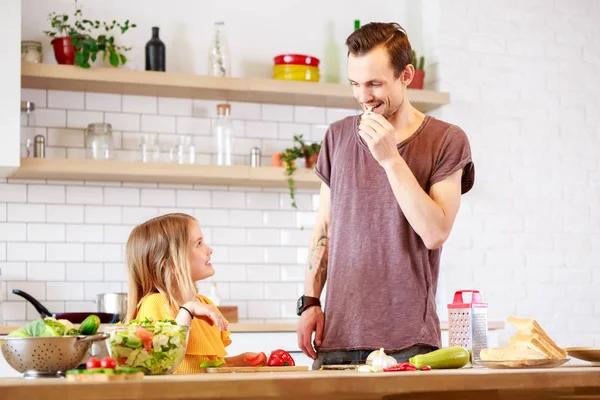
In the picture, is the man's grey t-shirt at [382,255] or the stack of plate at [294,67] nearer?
the man's grey t-shirt at [382,255]

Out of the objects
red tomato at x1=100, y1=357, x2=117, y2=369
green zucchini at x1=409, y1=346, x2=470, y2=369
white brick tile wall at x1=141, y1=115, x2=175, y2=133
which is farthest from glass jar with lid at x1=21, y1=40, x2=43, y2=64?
red tomato at x1=100, y1=357, x2=117, y2=369

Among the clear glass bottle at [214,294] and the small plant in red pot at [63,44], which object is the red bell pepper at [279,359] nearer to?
the clear glass bottle at [214,294]

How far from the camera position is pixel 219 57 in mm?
5023

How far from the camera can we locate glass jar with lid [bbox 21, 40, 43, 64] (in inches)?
186

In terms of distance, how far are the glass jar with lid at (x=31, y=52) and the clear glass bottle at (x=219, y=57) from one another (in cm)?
89

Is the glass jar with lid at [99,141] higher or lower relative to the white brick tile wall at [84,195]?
higher

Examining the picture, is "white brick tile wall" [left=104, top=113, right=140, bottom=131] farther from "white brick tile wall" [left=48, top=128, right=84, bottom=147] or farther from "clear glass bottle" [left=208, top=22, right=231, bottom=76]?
"clear glass bottle" [left=208, top=22, right=231, bottom=76]

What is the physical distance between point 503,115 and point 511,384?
12.8 feet

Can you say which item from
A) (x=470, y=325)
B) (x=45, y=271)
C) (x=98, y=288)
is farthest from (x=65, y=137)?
(x=470, y=325)

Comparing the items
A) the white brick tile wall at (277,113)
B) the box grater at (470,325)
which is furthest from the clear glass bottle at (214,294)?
the box grater at (470,325)

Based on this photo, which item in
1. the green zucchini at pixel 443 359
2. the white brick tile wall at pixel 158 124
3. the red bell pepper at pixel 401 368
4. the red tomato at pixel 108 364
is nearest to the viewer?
the red tomato at pixel 108 364

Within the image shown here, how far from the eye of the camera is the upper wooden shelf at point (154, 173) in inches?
179

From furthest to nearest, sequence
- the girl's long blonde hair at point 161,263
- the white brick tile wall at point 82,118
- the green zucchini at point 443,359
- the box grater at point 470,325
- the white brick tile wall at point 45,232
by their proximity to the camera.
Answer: the white brick tile wall at point 82,118
the white brick tile wall at point 45,232
the girl's long blonde hair at point 161,263
the box grater at point 470,325
the green zucchini at point 443,359

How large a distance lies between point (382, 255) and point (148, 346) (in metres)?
0.94
